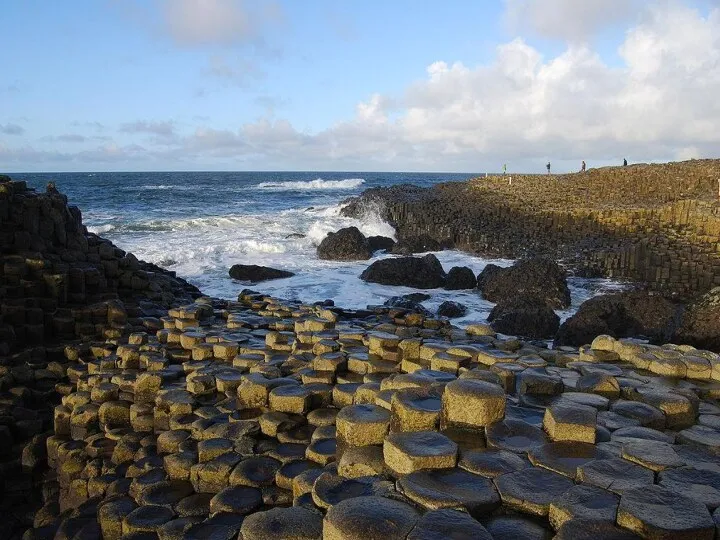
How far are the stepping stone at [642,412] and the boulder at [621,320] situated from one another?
19.3ft

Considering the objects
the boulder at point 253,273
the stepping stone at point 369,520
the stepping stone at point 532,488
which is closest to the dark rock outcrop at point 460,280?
the boulder at point 253,273

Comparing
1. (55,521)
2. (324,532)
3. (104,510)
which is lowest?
(55,521)

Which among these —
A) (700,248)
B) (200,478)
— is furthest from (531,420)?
(700,248)

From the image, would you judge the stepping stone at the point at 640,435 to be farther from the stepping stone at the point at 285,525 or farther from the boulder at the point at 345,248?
the boulder at the point at 345,248

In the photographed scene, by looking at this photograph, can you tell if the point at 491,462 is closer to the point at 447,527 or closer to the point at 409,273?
the point at 447,527

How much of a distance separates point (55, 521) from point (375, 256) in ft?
55.6

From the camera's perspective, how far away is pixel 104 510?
400cm

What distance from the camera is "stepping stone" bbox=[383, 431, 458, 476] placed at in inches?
120

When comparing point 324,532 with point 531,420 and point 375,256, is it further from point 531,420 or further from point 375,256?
point 375,256

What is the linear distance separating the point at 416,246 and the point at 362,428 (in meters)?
18.5

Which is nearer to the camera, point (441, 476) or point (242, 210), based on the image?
point (441, 476)

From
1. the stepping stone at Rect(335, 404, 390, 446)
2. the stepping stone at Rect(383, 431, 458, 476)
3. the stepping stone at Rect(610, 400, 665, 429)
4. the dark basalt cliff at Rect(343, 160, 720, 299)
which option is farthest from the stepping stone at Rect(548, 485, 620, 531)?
the dark basalt cliff at Rect(343, 160, 720, 299)

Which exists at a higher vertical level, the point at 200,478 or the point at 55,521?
the point at 200,478

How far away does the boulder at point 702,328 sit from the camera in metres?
9.38
